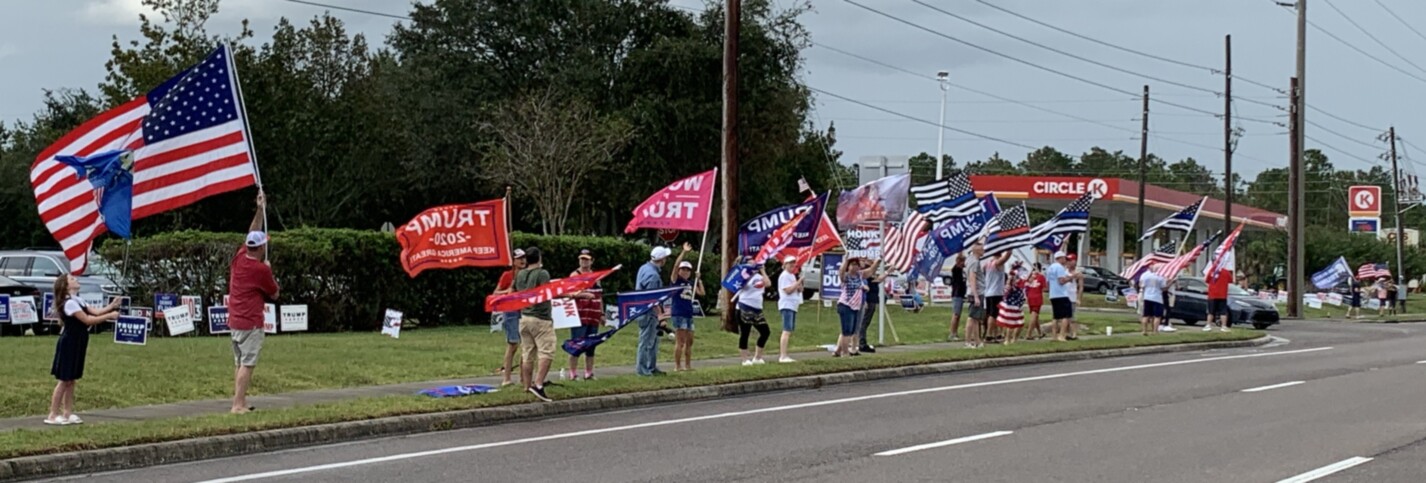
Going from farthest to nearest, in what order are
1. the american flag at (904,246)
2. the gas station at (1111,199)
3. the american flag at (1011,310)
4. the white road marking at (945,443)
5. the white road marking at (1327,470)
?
1. the gas station at (1111,199)
2. the american flag at (904,246)
3. the american flag at (1011,310)
4. the white road marking at (945,443)
5. the white road marking at (1327,470)

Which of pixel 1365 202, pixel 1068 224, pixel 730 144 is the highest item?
pixel 1365 202

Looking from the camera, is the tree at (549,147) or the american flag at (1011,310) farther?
the tree at (549,147)

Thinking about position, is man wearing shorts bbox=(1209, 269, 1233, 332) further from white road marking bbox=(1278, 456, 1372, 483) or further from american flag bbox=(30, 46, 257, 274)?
american flag bbox=(30, 46, 257, 274)

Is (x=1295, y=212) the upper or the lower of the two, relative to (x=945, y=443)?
upper

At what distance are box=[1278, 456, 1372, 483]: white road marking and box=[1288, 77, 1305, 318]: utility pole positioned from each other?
1517 inches

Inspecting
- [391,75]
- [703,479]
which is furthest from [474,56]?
[703,479]

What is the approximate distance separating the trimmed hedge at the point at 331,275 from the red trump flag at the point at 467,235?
3.11 metres

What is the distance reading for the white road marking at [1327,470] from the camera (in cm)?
1103

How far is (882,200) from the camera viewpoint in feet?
85.1

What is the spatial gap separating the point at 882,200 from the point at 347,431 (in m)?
13.8

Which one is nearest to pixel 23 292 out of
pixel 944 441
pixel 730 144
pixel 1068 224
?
pixel 730 144

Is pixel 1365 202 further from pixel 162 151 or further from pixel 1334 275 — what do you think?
pixel 162 151

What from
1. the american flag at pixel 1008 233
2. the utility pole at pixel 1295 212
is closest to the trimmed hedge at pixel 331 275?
the american flag at pixel 1008 233

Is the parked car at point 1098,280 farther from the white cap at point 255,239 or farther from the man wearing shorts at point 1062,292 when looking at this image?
the white cap at point 255,239
